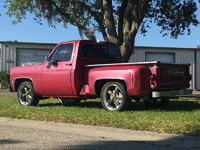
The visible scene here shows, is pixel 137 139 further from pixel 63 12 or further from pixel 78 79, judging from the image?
pixel 63 12

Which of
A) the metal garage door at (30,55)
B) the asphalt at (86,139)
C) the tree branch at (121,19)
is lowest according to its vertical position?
the asphalt at (86,139)

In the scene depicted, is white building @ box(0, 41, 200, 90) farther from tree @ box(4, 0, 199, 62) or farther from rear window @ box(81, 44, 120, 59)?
rear window @ box(81, 44, 120, 59)

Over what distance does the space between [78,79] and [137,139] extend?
3682 mm

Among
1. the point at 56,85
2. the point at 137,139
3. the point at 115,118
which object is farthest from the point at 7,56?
the point at 137,139

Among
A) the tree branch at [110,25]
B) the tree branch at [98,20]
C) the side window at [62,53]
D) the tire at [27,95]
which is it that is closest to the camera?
the side window at [62,53]

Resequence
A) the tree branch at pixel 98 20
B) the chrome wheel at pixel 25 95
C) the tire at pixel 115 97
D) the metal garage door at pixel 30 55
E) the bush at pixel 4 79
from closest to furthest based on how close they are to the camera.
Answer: the tire at pixel 115 97, the chrome wheel at pixel 25 95, the tree branch at pixel 98 20, the bush at pixel 4 79, the metal garage door at pixel 30 55

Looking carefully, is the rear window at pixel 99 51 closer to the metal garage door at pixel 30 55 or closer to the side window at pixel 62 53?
the side window at pixel 62 53

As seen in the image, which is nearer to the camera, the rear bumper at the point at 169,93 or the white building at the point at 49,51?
the rear bumper at the point at 169,93

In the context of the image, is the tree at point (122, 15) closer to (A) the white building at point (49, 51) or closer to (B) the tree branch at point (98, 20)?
(B) the tree branch at point (98, 20)

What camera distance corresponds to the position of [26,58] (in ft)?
79.8

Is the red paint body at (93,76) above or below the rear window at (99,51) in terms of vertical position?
below

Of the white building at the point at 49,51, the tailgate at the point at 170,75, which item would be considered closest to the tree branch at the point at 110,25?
the tailgate at the point at 170,75

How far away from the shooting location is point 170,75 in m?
7.62

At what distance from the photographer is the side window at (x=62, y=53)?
28.2 ft
